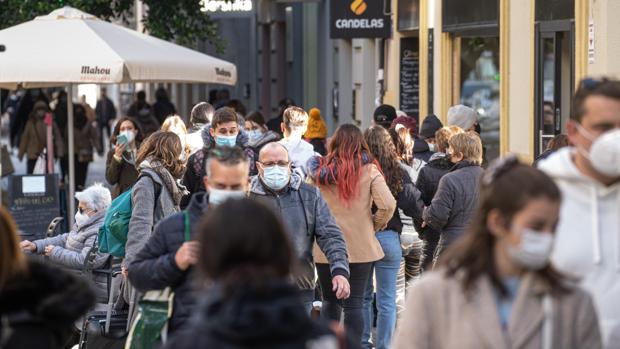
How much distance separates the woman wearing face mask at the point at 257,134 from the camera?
12.6 metres

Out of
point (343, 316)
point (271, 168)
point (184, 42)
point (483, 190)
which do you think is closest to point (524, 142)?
point (343, 316)

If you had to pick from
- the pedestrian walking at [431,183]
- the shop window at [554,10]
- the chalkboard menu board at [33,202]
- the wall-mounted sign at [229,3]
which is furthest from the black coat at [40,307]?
the wall-mounted sign at [229,3]

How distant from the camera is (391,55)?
73.8 ft

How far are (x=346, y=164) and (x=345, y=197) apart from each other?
22 cm

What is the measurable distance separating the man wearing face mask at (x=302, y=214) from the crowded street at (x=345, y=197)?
0.05ft

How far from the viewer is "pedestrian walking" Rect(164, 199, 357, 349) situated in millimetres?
3822

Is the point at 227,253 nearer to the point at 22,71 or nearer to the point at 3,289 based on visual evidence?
the point at 3,289

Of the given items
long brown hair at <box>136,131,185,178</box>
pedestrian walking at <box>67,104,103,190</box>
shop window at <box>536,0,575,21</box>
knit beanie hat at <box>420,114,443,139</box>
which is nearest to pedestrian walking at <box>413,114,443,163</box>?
knit beanie hat at <box>420,114,443,139</box>

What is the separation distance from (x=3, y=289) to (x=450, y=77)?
14879 millimetres

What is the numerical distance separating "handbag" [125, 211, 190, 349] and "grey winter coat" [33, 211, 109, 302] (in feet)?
12.9

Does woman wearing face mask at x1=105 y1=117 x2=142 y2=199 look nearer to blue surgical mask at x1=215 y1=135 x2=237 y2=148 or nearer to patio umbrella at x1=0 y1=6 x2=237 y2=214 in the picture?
patio umbrella at x1=0 y1=6 x2=237 y2=214

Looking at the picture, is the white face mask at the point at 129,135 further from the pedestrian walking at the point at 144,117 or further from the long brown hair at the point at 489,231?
the long brown hair at the point at 489,231

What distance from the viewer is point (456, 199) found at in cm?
1038

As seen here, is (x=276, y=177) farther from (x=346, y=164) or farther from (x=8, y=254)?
(x=8, y=254)
